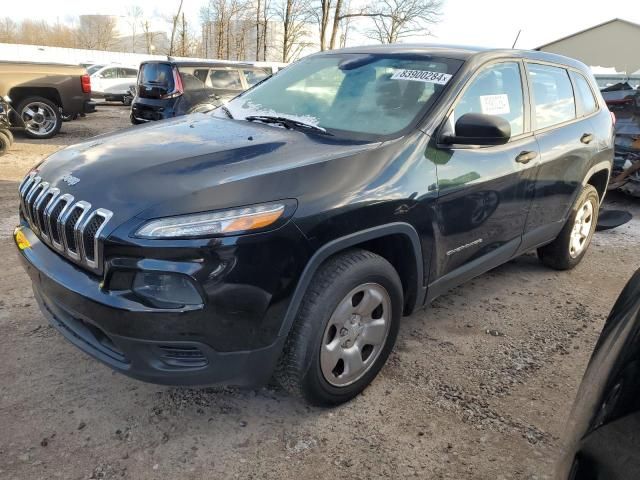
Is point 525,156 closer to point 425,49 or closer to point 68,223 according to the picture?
point 425,49

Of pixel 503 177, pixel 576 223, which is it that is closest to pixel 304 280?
pixel 503 177

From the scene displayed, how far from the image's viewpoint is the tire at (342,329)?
2.24 m

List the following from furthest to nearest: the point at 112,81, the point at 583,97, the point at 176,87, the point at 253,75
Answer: the point at 112,81, the point at 253,75, the point at 176,87, the point at 583,97

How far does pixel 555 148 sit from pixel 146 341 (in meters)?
3.09

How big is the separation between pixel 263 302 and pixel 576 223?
11.0 feet

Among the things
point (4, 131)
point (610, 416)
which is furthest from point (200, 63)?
point (610, 416)

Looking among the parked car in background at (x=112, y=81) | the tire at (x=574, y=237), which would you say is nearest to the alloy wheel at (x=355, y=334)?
the tire at (x=574, y=237)

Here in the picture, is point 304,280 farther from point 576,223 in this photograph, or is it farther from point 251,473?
point 576,223

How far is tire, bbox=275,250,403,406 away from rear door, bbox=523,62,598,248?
1.58 m

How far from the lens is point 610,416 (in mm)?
1149

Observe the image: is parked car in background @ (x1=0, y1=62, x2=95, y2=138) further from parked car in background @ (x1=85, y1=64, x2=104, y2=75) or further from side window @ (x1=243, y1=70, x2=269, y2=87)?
parked car in background @ (x1=85, y1=64, x2=104, y2=75)

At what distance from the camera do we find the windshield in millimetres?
2865

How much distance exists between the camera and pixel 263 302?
2029 millimetres

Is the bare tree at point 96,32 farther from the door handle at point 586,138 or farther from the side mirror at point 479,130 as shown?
the side mirror at point 479,130
